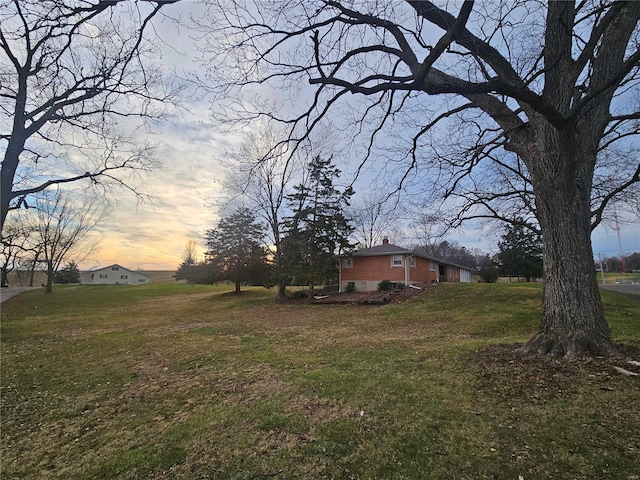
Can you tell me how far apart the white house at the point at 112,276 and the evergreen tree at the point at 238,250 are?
5851cm

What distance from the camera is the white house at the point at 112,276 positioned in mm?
73500

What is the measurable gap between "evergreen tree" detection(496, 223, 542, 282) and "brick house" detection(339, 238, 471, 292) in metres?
11.8

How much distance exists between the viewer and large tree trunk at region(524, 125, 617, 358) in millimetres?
4430

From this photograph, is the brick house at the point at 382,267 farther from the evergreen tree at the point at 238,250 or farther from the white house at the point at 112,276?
the white house at the point at 112,276

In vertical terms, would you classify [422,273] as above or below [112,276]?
below

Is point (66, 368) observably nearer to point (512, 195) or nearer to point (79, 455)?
point (79, 455)

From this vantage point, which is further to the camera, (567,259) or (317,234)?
(317,234)

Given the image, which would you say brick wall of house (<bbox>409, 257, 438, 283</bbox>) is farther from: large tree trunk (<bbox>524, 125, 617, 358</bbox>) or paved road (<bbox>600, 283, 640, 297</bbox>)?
large tree trunk (<bbox>524, 125, 617, 358</bbox>)

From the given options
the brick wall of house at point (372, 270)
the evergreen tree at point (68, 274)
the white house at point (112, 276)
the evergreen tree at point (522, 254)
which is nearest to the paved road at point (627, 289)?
the evergreen tree at point (522, 254)

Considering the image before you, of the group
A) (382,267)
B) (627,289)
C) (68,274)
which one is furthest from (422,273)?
(68,274)

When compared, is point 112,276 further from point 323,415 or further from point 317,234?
point 323,415

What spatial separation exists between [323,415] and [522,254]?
112 feet

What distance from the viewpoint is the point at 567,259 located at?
4543 mm

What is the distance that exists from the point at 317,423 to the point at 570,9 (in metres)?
6.41
